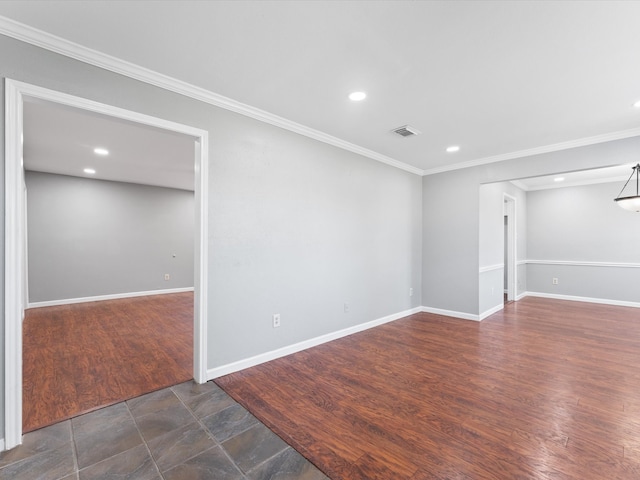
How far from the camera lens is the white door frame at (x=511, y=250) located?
6219 mm

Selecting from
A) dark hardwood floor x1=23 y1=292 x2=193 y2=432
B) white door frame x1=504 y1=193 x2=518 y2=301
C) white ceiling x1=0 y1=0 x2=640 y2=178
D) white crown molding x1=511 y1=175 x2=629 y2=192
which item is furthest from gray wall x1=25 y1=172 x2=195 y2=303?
white crown molding x1=511 y1=175 x2=629 y2=192

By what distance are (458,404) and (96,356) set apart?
3650 millimetres

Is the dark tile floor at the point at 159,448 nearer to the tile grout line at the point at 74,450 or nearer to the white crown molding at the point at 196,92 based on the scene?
the tile grout line at the point at 74,450

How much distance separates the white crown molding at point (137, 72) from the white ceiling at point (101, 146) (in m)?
0.35

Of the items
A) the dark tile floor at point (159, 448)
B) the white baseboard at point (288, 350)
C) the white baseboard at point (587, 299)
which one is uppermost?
the white baseboard at point (288, 350)

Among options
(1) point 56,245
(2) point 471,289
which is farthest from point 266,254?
(1) point 56,245

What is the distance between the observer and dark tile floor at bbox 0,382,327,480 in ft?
5.21

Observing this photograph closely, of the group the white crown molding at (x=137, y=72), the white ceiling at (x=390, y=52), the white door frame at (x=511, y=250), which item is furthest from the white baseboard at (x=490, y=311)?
the white crown molding at (x=137, y=72)

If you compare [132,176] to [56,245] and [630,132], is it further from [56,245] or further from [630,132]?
[630,132]

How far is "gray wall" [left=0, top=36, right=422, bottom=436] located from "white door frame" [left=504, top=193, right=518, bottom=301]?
3.47m

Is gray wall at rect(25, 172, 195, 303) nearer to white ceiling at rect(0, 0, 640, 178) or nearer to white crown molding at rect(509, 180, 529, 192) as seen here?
white ceiling at rect(0, 0, 640, 178)

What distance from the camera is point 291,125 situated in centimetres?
321

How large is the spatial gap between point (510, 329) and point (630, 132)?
279cm

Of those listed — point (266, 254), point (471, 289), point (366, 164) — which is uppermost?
point (366, 164)
